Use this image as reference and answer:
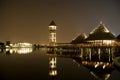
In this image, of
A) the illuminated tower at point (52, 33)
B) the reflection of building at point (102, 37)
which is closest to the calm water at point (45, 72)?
the reflection of building at point (102, 37)

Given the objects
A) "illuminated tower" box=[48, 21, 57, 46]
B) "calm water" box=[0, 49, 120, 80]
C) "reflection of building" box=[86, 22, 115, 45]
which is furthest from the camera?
"illuminated tower" box=[48, 21, 57, 46]

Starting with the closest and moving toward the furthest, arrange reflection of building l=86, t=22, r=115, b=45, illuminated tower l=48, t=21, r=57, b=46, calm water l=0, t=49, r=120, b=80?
calm water l=0, t=49, r=120, b=80 < reflection of building l=86, t=22, r=115, b=45 < illuminated tower l=48, t=21, r=57, b=46

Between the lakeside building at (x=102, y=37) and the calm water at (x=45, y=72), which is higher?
the lakeside building at (x=102, y=37)

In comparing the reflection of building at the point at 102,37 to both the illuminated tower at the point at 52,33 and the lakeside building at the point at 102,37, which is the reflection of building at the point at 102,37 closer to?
the lakeside building at the point at 102,37

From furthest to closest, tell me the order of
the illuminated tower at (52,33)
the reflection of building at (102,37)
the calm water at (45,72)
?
the illuminated tower at (52,33) → the reflection of building at (102,37) → the calm water at (45,72)

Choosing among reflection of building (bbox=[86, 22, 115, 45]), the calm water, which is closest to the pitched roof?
reflection of building (bbox=[86, 22, 115, 45])

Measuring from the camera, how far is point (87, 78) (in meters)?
15.1

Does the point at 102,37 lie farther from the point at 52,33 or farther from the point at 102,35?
the point at 52,33

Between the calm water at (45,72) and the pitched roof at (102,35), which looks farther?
the pitched roof at (102,35)

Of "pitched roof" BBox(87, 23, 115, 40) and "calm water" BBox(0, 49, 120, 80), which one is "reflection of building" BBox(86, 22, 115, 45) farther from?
"calm water" BBox(0, 49, 120, 80)

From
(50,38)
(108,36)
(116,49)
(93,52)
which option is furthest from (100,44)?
(50,38)

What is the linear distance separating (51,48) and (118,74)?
113ft

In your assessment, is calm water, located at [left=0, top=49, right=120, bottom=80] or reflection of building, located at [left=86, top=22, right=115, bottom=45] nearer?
calm water, located at [left=0, top=49, right=120, bottom=80]

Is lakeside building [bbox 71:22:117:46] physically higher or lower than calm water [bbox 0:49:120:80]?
higher
